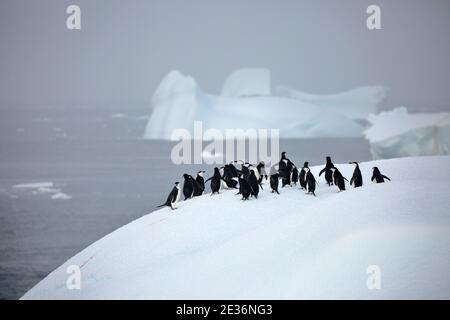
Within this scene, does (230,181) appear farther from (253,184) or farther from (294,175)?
(253,184)

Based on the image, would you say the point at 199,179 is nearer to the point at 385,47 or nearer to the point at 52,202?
the point at 52,202

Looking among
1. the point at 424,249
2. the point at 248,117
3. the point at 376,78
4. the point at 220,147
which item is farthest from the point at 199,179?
the point at 376,78

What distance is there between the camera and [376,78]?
38.7 meters

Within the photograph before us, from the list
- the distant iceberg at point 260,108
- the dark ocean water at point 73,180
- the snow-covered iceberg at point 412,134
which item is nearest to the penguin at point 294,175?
the snow-covered iceberg at point 412,134

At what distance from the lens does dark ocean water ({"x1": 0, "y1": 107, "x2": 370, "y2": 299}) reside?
18.7 metres

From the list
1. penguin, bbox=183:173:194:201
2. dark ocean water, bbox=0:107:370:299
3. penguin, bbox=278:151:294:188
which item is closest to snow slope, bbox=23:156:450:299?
penguin, bbox=278:151:294:188

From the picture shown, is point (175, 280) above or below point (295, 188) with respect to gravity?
below

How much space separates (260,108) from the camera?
1169 inches

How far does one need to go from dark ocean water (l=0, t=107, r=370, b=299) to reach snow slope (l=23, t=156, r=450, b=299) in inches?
386

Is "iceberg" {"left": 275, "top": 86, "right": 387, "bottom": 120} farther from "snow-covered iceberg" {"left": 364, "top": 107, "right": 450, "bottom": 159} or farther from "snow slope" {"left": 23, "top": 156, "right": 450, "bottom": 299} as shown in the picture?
"snow slope" {"left": 23, "top": 156, "right": 450, "bottom": 299}

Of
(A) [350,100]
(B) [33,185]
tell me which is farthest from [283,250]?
(A) [350,100]

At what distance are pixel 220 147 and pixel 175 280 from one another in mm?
31960

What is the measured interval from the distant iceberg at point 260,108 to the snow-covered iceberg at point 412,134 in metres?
10.3
